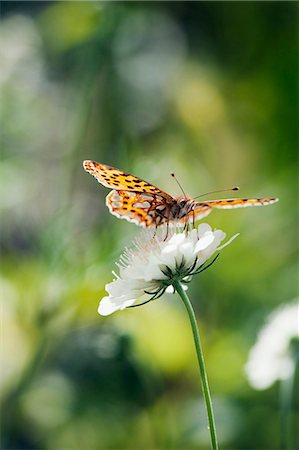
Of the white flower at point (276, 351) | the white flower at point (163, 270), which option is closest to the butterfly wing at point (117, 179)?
the white flower at point (163, 270)

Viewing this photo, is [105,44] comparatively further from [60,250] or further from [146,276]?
[146,276]

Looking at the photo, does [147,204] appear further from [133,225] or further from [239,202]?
[133,225]

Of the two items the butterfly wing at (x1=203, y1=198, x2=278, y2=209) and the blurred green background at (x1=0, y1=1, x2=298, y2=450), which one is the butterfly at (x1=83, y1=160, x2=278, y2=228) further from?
the blurred green background at (x1=0, y1=1, x2=298, y2=450)

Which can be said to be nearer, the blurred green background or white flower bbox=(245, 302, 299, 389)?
white flower bbox=(245, 302, 299, 389)

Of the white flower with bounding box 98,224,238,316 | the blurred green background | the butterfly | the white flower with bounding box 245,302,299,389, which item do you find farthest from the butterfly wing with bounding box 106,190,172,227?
the blurred green background

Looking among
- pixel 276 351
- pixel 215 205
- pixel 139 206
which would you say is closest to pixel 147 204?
pixel 139 206

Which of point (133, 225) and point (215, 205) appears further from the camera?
point (133, 225)

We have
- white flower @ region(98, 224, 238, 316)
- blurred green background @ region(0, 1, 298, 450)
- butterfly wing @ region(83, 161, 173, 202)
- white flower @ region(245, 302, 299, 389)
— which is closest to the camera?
white flower @ region(98, 224, 238, 316)

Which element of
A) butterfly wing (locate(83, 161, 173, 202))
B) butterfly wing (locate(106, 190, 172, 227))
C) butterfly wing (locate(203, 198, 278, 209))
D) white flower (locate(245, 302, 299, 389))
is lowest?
white flower (locate(245, 302, 299, 389))
